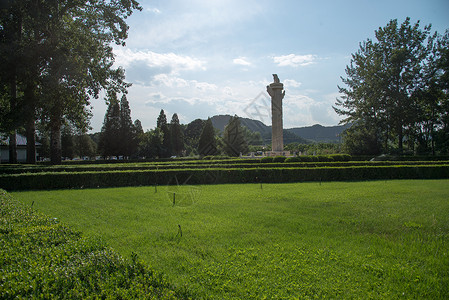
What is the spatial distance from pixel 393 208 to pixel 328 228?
3.13 meters

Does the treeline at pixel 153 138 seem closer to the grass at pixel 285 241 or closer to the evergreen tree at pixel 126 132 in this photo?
the evergreen tree at pixel 126 132

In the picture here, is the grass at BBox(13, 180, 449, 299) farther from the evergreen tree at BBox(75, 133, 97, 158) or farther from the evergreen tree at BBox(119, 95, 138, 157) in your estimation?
the evergreen tree at BBox(75, 133, 97, 158)

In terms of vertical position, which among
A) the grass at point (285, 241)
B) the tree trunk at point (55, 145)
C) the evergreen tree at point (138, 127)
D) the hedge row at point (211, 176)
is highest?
the evergreen tree at point (138, 127)

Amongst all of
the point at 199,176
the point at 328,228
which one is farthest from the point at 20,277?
the point at 199,176

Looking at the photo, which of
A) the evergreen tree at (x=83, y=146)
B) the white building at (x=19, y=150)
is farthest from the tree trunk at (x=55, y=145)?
the evergreen tree at (x=83, y=146)

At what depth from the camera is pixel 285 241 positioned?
5.42m

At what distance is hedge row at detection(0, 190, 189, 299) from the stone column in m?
26.4

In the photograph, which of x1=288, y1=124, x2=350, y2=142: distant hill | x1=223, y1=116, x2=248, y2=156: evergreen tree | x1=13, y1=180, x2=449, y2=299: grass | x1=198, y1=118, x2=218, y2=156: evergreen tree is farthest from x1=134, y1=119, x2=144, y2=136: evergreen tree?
x1=288, y1=124, x2=350, y2=142: distant hill

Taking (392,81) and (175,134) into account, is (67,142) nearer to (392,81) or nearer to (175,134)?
(175,134)

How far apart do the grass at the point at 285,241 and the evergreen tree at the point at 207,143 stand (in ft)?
126

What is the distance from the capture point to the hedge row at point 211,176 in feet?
46.7

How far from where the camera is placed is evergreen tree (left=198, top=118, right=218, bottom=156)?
4809 cm

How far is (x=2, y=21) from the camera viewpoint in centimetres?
1773

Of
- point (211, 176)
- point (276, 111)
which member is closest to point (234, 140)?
point (276, 111)
